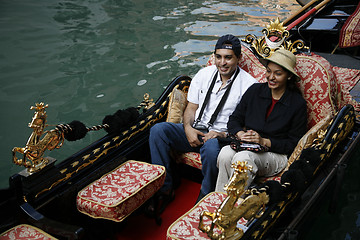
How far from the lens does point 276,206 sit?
1636 millimetres

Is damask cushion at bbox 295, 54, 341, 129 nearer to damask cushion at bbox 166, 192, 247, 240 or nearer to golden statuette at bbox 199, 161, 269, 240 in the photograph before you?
damask cushion at bbox 166, 192, 247, 240

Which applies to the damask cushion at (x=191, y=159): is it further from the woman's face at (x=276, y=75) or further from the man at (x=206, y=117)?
the woman's face at (x=276, y=75)

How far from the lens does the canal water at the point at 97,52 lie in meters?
5.12

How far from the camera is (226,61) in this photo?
2.38 m

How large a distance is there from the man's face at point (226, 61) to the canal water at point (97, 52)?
1.41 metres

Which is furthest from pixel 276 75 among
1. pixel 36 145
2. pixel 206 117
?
pixel 36 145

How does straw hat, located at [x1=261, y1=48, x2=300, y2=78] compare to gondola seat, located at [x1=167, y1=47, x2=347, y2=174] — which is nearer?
straw hat, located at [x1=261, y1=48, x2=300, y2=78]

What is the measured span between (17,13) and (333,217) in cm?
821

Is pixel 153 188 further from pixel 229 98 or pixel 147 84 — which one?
pixel 147 84

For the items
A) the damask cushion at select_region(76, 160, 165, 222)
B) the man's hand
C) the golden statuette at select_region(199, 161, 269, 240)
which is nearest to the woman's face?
the man's hand

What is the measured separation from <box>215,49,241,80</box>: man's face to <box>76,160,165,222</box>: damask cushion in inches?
31.7

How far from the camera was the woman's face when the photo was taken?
6.99 feet

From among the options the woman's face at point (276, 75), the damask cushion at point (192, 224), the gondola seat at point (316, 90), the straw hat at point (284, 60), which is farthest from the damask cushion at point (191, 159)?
the straw hat at point (284, 60)

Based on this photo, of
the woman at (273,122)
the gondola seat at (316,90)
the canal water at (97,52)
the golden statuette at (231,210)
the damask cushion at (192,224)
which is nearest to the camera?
the golden statuette at (231,210)
